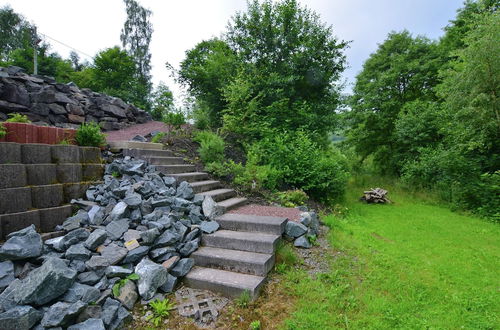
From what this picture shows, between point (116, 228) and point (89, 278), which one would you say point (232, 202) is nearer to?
point (116, 228)

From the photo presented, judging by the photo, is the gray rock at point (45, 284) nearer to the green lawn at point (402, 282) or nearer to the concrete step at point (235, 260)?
the concrete step at point (235, 260)

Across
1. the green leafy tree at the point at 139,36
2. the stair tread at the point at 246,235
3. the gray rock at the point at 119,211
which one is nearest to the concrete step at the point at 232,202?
the stair tread at the point at 246,235

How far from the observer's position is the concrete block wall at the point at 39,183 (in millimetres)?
2865

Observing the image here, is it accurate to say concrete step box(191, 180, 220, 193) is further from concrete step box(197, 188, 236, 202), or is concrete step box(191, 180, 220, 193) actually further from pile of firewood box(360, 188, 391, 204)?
pile of firewood box(360, 188, 391, 204)

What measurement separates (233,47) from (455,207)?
8631mm

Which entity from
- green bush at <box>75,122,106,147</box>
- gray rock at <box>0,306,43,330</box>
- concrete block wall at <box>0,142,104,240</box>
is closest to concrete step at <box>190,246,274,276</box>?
gray rock at <box>0,306,43,330</box>

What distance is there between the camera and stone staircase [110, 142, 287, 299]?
293 cm

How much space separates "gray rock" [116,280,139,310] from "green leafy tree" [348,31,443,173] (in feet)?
37.4

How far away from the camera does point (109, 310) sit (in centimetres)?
242

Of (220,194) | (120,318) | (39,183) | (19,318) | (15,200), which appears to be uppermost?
(39,183)

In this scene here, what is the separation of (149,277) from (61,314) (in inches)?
30.5

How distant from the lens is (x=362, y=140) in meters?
13.2

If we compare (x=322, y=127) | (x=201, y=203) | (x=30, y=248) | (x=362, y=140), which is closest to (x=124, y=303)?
(x=30, y=248)

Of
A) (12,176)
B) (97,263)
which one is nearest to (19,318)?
(97,263)
